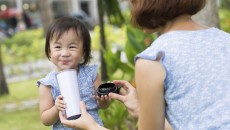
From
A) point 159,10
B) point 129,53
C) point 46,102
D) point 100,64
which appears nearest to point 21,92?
point 100,64

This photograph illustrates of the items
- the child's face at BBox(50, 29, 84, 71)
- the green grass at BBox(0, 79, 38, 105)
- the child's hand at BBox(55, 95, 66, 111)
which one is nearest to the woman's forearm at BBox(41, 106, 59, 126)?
the child's hand at BBox(55, 95, 66, 111)

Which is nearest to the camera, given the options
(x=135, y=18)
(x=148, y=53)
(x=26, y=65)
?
(x=148, y=53)

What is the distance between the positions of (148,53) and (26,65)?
1197 cm

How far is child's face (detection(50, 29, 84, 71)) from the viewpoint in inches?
95.3

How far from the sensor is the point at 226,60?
182cm

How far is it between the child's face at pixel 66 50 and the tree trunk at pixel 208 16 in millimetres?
2427

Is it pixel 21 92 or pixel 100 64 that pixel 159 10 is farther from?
pixel 21 92

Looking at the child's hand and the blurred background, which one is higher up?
the child's hand

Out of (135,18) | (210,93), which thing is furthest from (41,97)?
(210,93)

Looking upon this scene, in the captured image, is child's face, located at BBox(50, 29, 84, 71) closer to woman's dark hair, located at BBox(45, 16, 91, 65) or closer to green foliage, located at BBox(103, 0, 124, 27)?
woman's dark hair, located at BBox(45, 16, 91, 65)

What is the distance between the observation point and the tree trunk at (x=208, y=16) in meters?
4.69

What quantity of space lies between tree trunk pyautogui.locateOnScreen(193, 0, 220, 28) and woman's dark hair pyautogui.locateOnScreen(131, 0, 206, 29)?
9.37 ft

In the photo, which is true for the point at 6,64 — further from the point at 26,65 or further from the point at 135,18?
the point at 135,18

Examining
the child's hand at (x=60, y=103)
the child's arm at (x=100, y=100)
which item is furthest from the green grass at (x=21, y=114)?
the child's hand at (x=60, y=103)
